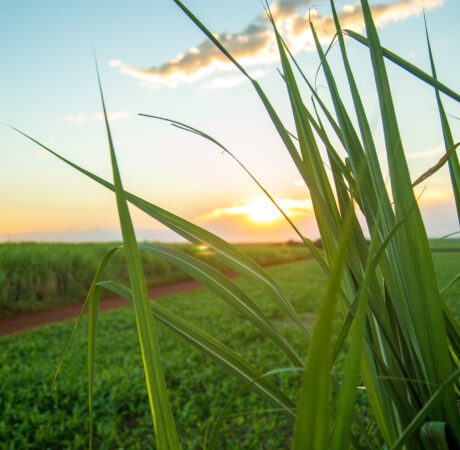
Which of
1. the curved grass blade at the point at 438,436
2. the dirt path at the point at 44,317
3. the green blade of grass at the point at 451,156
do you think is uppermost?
the green blade of grass at the point at 451,156

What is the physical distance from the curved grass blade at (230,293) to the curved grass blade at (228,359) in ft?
0.13

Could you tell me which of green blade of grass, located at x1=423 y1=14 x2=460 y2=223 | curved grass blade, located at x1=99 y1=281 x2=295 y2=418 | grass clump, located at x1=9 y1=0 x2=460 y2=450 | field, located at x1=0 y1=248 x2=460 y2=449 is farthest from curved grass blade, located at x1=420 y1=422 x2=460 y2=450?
field, located at x1=0 y1=248 x2=460 y2=449

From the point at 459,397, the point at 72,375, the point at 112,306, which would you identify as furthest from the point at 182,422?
the point at 112,306

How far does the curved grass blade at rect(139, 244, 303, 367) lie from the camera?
0.47 meters

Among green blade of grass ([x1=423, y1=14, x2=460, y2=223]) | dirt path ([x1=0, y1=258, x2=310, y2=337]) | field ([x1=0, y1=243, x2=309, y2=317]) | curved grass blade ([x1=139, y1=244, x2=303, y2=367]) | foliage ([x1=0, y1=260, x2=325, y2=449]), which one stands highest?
green blade of grass ([x1=423, y1=14, x2=460, y2=223])

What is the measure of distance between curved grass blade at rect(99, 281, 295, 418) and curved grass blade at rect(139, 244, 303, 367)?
4cm

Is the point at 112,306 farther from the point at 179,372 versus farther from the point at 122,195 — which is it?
the point at 122,195

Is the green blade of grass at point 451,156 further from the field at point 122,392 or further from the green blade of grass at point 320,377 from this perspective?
the field at point 122,392

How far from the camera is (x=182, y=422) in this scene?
7.95ft

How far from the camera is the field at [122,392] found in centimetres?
226

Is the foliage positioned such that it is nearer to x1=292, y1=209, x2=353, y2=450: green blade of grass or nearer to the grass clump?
the grass clump

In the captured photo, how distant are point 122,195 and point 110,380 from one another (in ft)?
9.72

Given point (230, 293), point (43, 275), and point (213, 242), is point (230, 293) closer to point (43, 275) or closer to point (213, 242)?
point (213, 242)

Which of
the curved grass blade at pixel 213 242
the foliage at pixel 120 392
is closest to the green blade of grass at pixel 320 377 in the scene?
the curved grass blade at pixel 213 242
